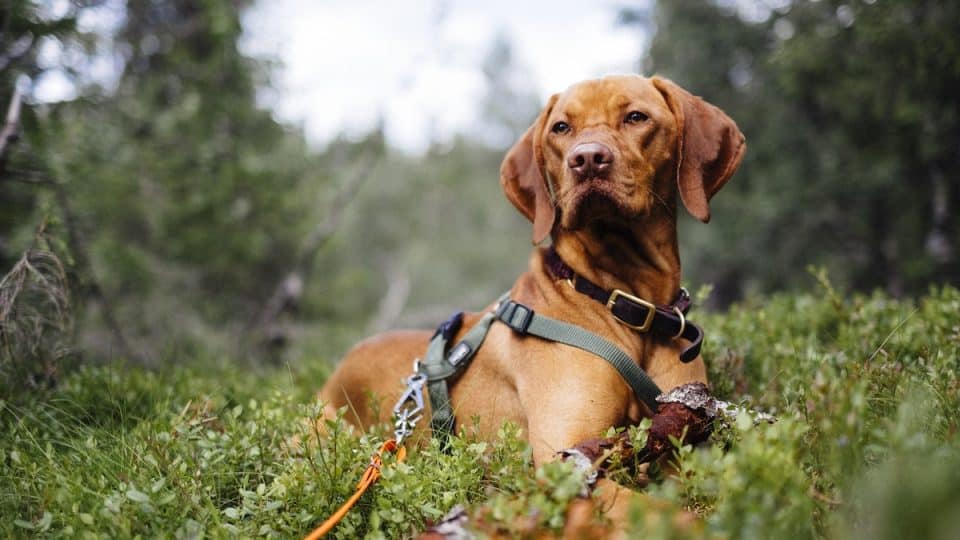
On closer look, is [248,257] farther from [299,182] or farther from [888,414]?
[888,414]

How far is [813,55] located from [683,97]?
4850 mm

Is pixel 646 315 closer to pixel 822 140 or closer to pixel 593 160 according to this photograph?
pixel 593 160

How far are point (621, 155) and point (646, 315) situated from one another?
0.71 m

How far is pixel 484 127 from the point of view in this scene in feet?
124

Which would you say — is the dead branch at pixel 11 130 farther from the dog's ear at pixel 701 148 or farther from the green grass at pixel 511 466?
the dog's ear at pixel 701 148

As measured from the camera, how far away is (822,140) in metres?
9.63

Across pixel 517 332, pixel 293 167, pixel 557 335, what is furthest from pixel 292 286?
pixel 557 335

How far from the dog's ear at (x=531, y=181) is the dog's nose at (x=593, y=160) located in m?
0.43

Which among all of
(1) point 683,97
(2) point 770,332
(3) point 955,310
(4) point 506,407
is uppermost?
(1) point 683,97

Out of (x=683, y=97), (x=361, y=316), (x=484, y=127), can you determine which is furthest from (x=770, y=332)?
(x=484, y=127)

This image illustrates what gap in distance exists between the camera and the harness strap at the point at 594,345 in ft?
9.33

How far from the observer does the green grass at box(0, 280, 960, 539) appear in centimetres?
167

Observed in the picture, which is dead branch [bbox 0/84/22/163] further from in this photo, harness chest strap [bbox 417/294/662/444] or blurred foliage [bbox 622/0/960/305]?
blurred foliage [bbox 622/0/960/305]

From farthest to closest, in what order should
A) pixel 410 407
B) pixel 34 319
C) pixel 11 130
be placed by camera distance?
pixel 11 130 → pixel 34 319 → pixel 410 407
